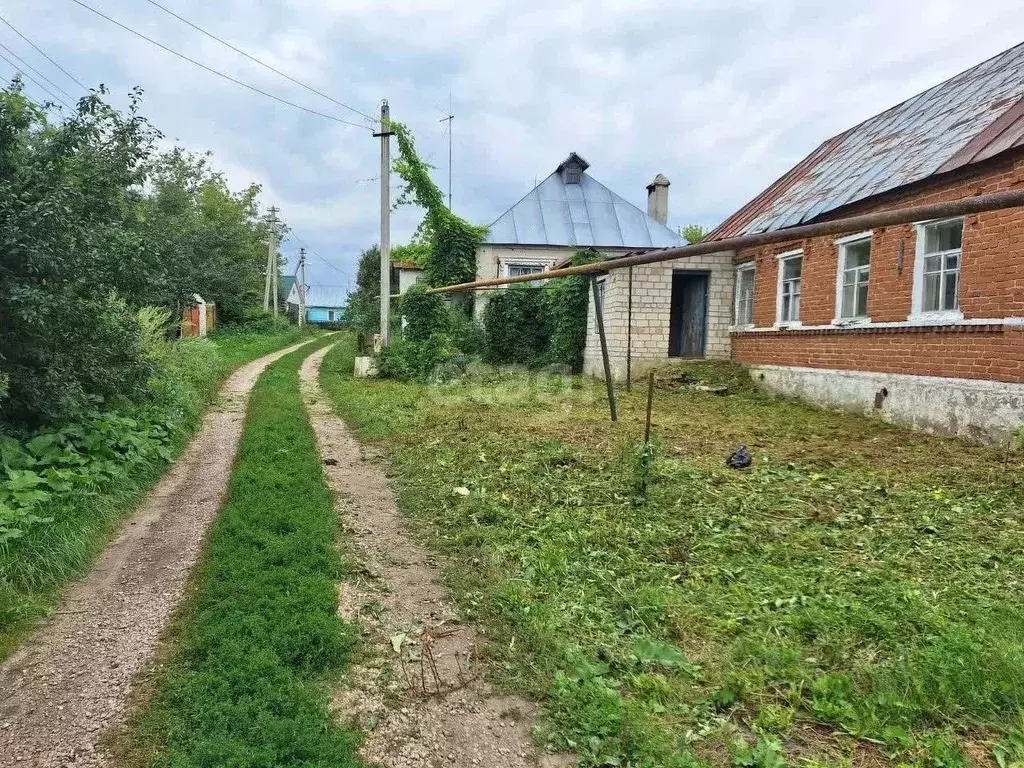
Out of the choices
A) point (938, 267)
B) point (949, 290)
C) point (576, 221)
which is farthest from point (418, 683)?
point (576, 221)

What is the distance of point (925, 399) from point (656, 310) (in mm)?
6309

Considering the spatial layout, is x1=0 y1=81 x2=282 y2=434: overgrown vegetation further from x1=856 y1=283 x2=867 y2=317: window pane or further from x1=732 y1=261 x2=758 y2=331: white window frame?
x1=732 y1=261 x2=758 y2=331: white window frame

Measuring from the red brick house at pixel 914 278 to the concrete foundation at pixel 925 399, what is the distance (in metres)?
0.02

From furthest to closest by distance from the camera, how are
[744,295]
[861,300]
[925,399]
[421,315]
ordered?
[421,315] → [744,295] → [861,300] → [925,399]

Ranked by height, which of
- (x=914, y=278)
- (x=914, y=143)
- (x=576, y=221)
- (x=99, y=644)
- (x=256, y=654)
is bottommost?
(x=99, y=644)

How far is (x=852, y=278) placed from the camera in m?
10.1

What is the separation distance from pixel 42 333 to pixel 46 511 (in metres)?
1.96

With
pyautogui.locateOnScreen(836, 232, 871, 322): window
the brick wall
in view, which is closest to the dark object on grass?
the brick wall

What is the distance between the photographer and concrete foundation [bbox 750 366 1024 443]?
707 centimetres

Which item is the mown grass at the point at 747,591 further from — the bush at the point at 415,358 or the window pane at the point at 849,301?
the bush at the point at 415,358

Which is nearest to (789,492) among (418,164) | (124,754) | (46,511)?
(124,754)

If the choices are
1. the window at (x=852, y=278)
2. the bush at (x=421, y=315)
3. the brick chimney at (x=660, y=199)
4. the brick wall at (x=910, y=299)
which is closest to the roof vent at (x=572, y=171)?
the brick chimney at (x=660, y=199)

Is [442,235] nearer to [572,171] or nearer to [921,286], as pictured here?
[572,171]

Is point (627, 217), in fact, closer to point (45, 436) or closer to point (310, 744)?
point (45, 436)
